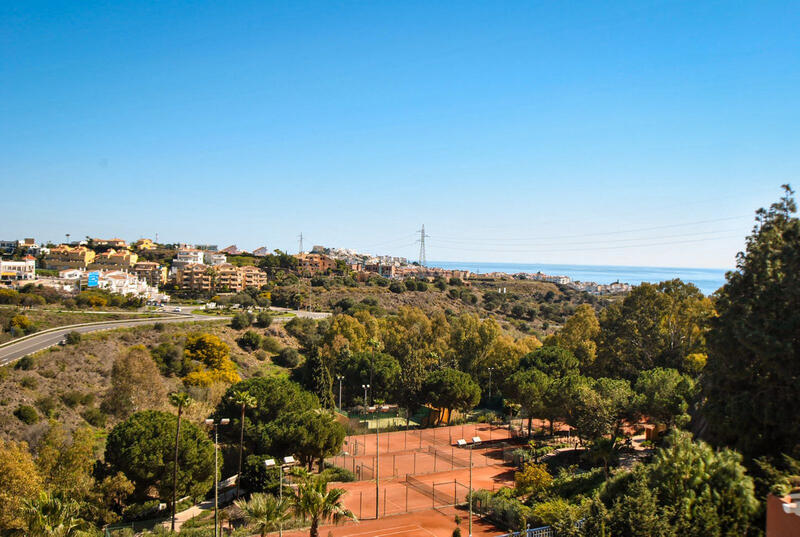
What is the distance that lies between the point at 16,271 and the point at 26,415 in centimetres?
6592

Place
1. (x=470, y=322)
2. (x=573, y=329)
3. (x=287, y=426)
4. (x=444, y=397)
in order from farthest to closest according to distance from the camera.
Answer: (x=470, y=322)
(x=573, y=329)
(x=444, y=397)
(x=287, y=426)

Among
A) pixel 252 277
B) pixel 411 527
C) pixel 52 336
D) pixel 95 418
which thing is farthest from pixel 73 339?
pixel 252 277

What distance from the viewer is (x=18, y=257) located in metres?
106

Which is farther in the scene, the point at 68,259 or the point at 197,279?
the point at 68,259

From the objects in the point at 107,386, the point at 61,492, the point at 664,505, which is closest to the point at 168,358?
the point at 107,386

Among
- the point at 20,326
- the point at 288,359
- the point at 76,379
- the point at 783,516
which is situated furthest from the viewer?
the point at 288,359

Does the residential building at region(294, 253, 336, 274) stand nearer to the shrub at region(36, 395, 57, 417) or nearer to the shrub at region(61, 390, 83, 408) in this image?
the shrub at region(61, 390, 83, 408)

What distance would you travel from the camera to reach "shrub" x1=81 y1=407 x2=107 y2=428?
3291 centimetres

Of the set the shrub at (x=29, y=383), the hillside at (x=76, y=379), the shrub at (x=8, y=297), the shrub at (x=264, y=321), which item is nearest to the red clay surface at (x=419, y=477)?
the hillside at (x=76, y=379)

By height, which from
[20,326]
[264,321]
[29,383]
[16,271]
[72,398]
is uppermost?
[16,271]

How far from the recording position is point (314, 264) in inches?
4943

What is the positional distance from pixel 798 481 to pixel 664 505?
276 cm

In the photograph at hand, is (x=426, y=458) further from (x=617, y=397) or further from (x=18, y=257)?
A: (x=18, y=257)

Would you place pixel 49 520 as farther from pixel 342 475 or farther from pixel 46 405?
pixel 46 405
